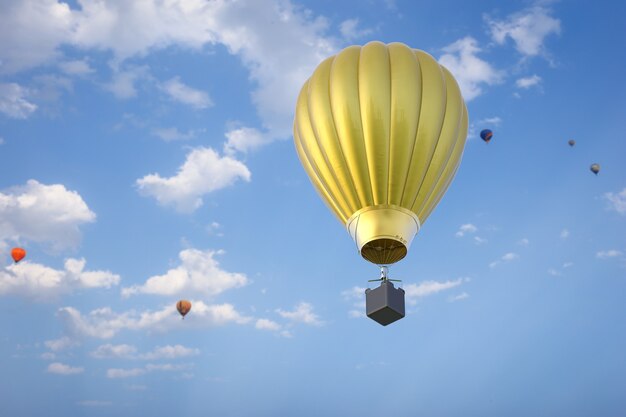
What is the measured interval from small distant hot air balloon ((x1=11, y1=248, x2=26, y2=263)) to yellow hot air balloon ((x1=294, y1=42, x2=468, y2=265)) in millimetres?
15083

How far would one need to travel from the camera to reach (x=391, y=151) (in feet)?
53.3

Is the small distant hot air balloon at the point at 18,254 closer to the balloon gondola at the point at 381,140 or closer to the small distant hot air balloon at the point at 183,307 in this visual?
the small distant hot air balloon at the point at 183,307

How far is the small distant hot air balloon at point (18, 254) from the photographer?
91.1ft

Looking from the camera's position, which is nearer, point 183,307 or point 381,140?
point 381,140

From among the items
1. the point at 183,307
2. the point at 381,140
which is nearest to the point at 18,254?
the point at 183,307

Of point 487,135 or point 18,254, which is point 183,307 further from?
point 487,135

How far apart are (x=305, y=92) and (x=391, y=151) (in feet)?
9.13

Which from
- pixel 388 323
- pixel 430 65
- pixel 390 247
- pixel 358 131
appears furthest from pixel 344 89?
pixel 388 323

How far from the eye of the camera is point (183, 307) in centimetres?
2764

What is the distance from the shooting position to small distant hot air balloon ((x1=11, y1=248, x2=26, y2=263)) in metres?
27.8

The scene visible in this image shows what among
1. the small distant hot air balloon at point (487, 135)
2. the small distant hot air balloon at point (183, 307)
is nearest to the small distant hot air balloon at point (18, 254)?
the small distant hot air balloon at point (183, 307)

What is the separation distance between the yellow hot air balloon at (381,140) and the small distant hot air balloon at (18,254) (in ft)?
49.5

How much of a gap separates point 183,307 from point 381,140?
14.0 metres

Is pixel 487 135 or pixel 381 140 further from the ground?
pixel 487 135
